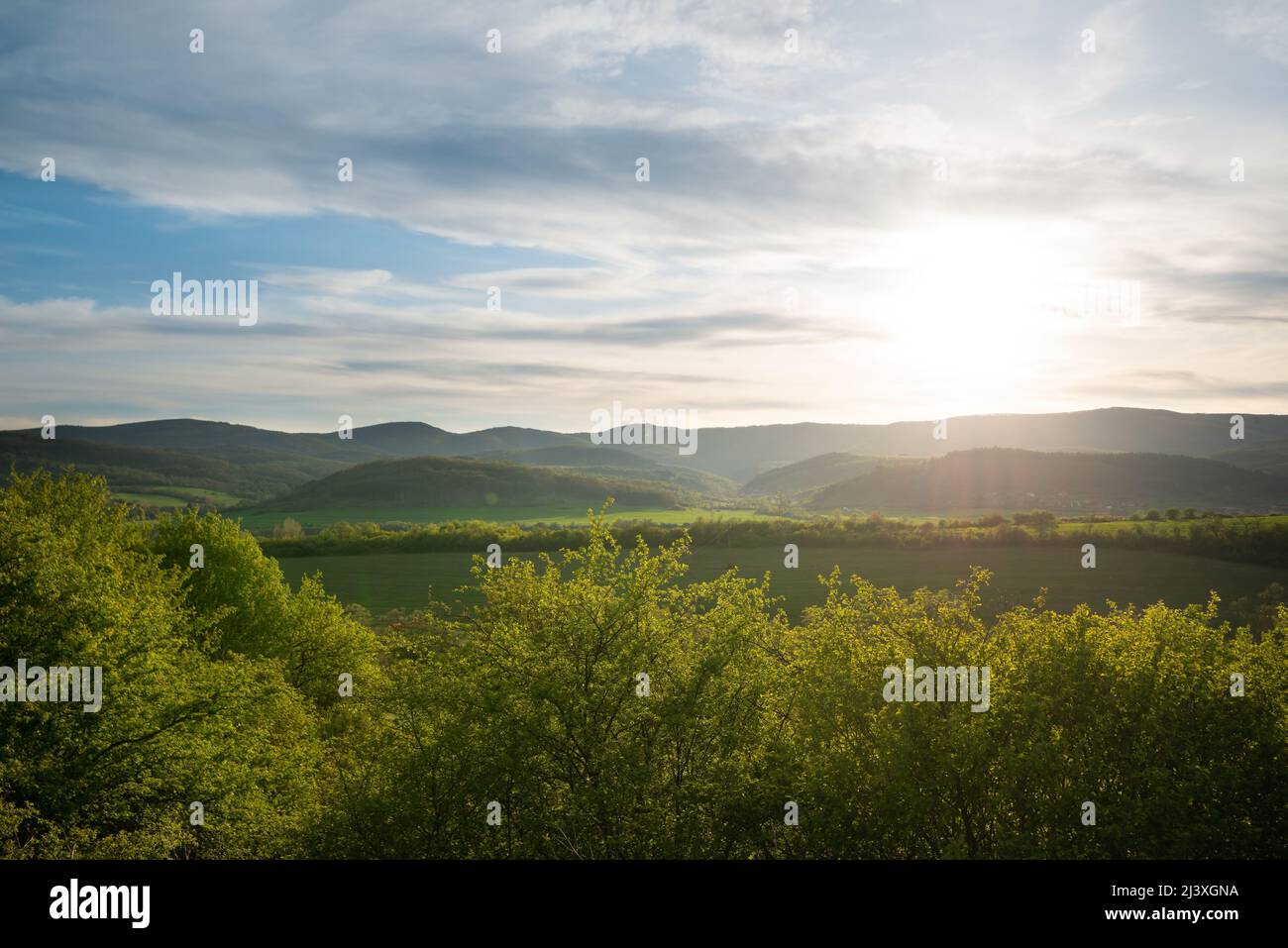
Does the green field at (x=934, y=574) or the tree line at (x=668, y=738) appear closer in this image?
the tree line at (x=668, y=738)

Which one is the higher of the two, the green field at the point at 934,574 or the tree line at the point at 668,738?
the tree line at the point at 668,738

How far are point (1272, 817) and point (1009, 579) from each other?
75.1 meters

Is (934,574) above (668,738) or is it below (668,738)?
below

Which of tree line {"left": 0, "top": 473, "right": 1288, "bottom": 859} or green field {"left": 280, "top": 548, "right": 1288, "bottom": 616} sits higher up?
tree line {"left": 0, "top": 473, "right": 1288, "bottom": 859}

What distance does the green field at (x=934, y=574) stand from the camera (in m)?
88.7

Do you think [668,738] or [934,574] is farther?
[934,574]

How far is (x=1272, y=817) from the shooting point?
2186 cm

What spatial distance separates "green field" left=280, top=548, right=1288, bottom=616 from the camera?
8869 cm

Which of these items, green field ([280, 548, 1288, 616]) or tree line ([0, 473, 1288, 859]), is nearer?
tree line ([0, 473, 1288, 859])

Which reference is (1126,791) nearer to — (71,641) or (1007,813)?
(1007,813)

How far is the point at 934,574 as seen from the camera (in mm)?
99812
